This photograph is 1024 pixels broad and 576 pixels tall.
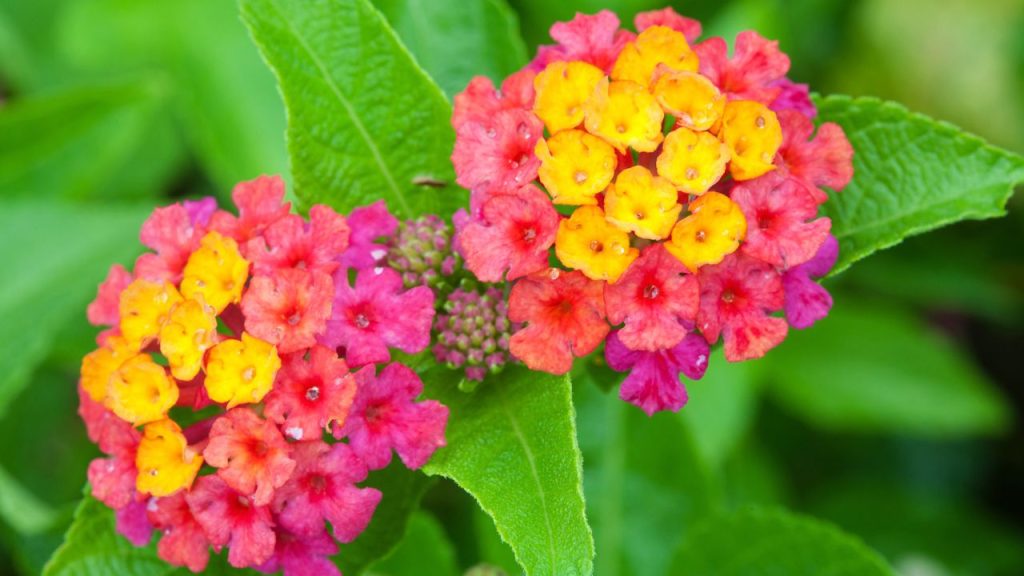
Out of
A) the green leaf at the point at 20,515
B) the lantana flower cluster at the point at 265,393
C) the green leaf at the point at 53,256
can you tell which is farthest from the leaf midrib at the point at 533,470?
the green leaf at the point at 53,256

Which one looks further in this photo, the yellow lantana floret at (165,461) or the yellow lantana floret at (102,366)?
the yellow lantana floret at (102,366)

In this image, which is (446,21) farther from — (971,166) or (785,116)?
(971,166)

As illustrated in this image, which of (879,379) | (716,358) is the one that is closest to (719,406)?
(716,358)

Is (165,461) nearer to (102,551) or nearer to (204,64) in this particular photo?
(102,551)

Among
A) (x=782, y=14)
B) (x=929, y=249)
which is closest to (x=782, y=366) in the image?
(x=929, y=249)

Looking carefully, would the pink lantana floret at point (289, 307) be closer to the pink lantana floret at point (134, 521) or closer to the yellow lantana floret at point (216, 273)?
the yellow lantana floret at point (216, 273)

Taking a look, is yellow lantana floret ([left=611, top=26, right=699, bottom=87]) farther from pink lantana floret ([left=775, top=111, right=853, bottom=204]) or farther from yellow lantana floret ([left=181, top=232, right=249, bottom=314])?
yellow lantana floret ([left=181, top=232, right=249, bottom=314])
